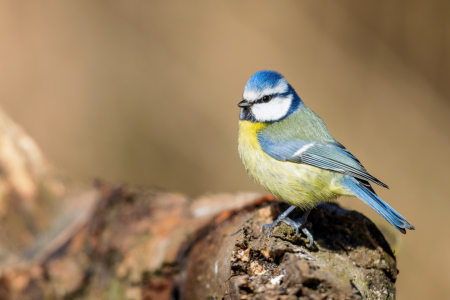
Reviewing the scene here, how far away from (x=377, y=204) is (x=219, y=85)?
2.76 meters

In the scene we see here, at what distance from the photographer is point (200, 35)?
163 inches

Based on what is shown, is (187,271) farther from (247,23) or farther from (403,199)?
(247,23)

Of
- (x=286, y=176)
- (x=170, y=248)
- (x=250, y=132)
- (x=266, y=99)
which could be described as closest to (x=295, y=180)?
(x=286, y=176)

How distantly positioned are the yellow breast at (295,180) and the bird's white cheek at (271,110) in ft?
0.69

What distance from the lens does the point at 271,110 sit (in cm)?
213

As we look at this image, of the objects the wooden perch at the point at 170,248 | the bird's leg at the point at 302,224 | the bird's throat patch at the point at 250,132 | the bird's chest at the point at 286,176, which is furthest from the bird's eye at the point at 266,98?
the bird's leg at the point at 302,224

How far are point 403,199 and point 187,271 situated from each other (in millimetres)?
2724

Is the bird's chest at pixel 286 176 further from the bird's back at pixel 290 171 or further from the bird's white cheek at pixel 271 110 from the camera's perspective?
the bird's white cheek at pixel 271 110

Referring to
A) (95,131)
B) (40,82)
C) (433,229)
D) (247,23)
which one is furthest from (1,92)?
(433,229)

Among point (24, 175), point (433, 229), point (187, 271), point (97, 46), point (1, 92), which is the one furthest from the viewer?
point (97, 46)

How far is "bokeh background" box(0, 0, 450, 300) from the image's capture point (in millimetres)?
3711

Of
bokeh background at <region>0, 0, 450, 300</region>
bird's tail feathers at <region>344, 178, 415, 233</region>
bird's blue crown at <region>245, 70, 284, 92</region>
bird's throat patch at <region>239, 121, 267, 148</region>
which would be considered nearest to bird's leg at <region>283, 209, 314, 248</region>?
bird's tail feathers at <region>344, 178, 415, 233</region>

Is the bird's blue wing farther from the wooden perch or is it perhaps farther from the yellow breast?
the wooden perch

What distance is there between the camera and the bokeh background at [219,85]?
12.2ft
